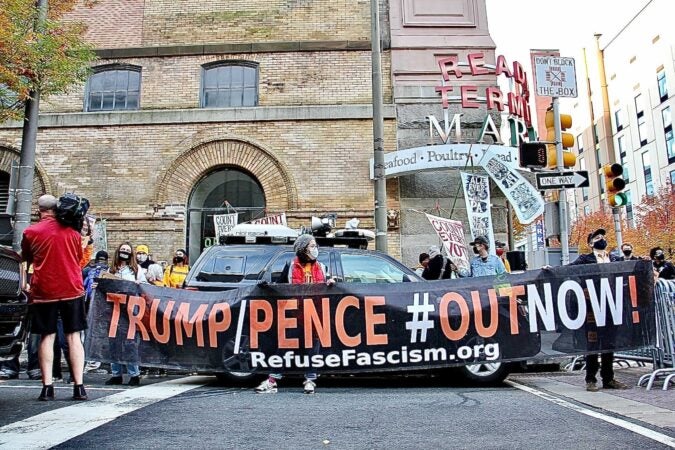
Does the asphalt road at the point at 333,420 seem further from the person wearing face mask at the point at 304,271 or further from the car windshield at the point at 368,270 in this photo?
the car windshield at the point at 368,270

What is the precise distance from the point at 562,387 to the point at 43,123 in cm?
1405

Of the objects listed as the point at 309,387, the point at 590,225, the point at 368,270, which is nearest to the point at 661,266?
the point at 368,270

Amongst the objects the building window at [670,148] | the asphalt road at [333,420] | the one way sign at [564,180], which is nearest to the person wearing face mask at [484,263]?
the one way sign at [564,180]

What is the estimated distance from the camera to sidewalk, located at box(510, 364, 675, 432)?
15.9 feet

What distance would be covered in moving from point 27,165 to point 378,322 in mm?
7199

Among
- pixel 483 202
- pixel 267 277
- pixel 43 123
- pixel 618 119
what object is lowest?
pixel 267 277

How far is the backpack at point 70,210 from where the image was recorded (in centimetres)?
571

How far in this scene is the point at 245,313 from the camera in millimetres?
6633

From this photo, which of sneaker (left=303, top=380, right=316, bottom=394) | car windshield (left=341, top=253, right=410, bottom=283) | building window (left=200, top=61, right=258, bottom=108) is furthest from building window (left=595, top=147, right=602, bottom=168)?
sneaker (left=303, top=380, right=316, bottom=394)

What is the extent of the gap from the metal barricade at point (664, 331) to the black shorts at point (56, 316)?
242 inches

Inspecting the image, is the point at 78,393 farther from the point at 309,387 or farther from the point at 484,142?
the point at 484,142

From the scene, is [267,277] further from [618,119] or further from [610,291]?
[618,119]

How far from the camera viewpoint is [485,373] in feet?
22.4

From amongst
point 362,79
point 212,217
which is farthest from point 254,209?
point 362,79
